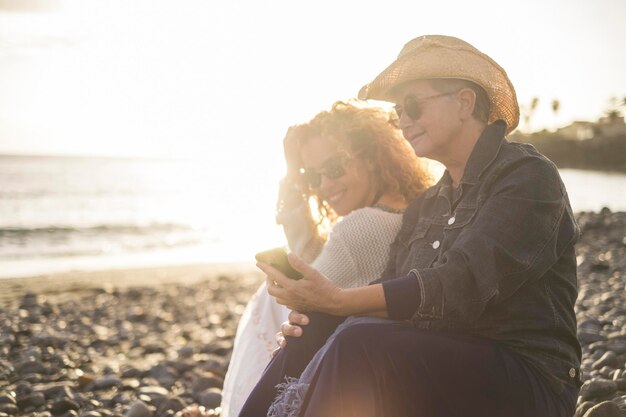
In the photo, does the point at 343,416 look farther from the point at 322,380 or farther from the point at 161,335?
the point at 161,335

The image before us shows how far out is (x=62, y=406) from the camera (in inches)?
206

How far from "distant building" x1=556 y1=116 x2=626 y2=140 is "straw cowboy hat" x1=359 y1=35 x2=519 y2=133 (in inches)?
2853

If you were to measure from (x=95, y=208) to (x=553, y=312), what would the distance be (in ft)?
119

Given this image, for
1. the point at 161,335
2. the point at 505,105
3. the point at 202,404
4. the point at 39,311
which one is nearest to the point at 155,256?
the point at 39,311

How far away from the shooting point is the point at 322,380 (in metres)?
2.53

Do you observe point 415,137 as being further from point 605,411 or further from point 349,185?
point 605,411

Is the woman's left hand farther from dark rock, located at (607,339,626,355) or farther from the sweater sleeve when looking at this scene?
dark rock, located at (607,339,626,355)

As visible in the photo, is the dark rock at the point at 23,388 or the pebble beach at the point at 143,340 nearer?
the pebble beach at the point at 143,340

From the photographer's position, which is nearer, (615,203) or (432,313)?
(432,313)

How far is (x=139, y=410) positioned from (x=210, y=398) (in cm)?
64

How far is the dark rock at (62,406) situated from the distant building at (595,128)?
7209 centimetres

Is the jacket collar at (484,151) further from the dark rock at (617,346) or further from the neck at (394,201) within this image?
the dark rock at (617,346)

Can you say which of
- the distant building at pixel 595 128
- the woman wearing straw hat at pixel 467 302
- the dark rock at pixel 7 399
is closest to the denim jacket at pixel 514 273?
the woman wearing straw hat at pixel 467 302

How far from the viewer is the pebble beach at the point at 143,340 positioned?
17.1 feet
